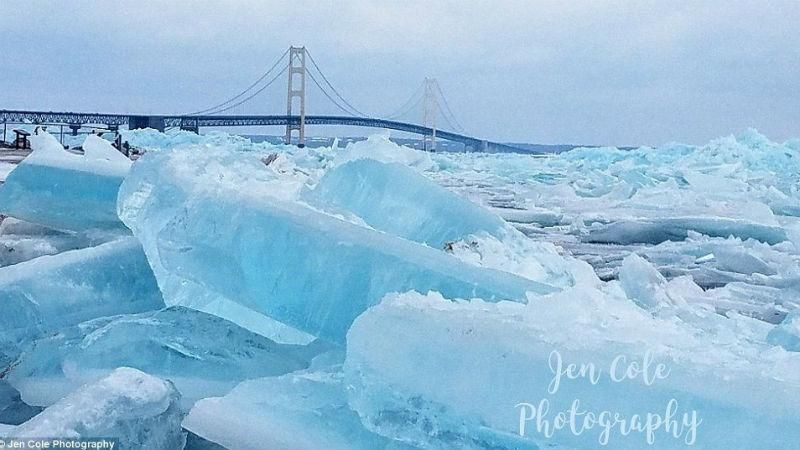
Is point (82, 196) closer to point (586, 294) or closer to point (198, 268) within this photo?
point (198, 268)

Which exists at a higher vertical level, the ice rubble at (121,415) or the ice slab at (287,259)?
the ice slab at (287,259)

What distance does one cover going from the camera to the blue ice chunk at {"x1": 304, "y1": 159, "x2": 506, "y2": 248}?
2.47m

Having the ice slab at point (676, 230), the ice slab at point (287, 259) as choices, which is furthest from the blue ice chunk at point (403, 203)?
the ice slab at point (676, 230)

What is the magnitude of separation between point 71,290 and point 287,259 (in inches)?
26.7

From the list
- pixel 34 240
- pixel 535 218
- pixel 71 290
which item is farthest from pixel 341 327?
pixel 535 218

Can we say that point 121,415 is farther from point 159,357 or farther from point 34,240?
point 34,240

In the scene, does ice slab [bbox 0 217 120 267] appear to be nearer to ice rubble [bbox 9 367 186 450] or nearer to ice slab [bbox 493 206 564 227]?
ice rubble [bbox 9 367 186 450]

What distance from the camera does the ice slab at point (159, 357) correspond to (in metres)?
1.51

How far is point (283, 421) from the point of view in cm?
119

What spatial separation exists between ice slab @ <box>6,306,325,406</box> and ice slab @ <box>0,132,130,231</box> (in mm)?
1373

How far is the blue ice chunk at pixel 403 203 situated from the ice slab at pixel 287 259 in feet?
Answer: 1.68

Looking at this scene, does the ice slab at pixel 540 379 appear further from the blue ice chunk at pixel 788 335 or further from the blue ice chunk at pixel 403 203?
the blue ice chunk at pixel 403 203

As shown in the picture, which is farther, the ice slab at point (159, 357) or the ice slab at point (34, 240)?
the ice slab at point (34, 240)

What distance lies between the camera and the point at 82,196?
9.91 feet
